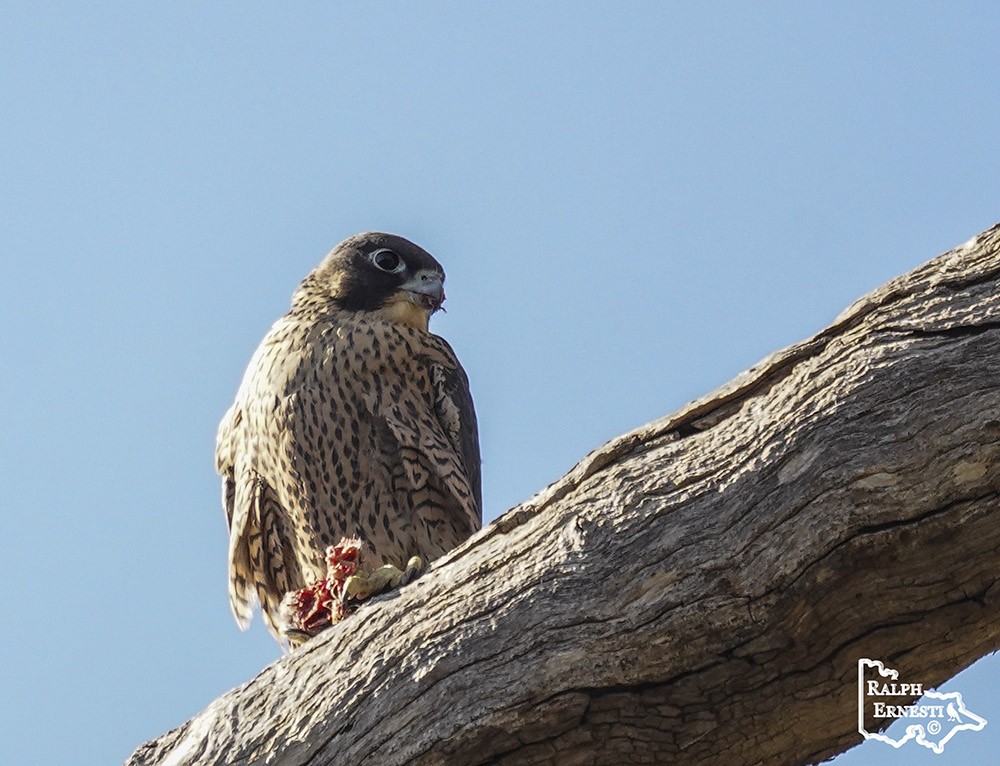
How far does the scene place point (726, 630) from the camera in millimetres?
3182

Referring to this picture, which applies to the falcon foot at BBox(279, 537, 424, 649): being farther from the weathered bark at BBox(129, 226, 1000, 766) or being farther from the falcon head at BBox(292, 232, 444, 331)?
the falcon head at BBox(292, 232, 444, 331)

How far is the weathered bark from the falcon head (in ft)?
9.55

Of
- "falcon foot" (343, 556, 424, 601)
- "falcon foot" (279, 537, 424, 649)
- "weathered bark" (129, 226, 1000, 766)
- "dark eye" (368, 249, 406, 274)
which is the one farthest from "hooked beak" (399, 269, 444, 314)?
"weathered bark" (129, 226, 1000, 766)

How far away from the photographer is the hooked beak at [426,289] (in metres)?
6.30

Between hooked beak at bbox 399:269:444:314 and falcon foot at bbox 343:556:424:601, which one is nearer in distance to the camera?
falcon foot at bbox 343:556:424:601

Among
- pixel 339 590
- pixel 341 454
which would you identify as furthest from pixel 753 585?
pixel 341 454

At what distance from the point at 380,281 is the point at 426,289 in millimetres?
237

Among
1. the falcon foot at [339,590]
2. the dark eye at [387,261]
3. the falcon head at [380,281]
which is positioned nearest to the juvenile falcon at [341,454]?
the falcon head at [380,281]

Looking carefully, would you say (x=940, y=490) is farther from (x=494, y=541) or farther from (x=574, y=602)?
(x=494, y=541)

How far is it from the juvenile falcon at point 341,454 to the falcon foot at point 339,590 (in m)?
1.24

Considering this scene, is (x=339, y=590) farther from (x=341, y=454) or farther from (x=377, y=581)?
(x=341, y=454)

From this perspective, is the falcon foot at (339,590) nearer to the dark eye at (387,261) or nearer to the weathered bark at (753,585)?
the weathered bark at (753,585)

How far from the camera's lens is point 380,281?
21.1 ft

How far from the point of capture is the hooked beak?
20.7 ft
